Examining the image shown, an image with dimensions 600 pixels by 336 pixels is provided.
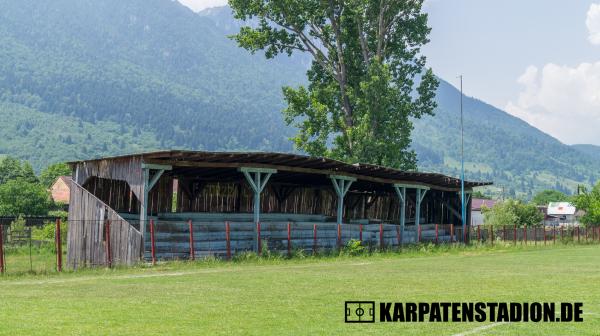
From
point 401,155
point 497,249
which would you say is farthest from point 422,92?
point 497,249

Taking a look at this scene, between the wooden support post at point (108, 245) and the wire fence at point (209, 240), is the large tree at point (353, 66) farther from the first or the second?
the wooden support post at point (108, 245)

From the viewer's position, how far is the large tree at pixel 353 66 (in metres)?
49.8

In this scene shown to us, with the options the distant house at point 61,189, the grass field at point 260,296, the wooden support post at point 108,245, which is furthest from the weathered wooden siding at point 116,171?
the distant house at point 61,189

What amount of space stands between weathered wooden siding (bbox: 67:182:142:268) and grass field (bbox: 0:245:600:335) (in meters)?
1.95

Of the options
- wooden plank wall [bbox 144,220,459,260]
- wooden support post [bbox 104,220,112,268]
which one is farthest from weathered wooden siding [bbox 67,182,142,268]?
wooden plank wall [bbox 144,220,459,260]

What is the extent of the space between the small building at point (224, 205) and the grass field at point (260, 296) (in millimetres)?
3049

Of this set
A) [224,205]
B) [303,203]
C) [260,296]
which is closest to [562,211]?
[303,203]

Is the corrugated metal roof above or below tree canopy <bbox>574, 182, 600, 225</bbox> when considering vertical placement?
above

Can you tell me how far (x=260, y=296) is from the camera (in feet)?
55.2

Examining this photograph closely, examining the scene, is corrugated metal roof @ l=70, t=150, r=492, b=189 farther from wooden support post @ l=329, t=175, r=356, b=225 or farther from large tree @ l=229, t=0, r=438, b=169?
large tree @ l=229, t=0, r=438, b=169

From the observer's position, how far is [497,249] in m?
46.0

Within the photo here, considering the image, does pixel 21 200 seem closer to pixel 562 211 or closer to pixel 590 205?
pixel 590 205

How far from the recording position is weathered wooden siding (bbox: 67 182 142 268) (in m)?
28.3

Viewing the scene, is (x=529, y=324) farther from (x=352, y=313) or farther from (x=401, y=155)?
(x=401, y=155)
